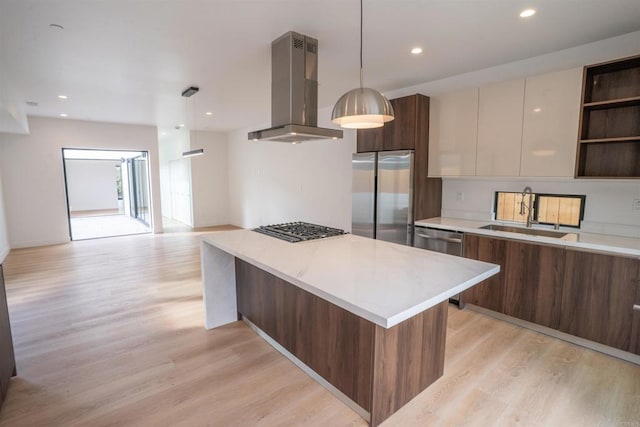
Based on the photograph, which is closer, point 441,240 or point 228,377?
point 228,377

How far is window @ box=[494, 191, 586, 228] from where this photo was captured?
3.18 meters

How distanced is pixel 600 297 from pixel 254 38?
359 cm

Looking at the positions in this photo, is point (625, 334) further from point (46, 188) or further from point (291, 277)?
point (46, 188)

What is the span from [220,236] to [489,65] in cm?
334

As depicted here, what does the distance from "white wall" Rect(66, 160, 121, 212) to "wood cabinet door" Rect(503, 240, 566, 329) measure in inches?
560

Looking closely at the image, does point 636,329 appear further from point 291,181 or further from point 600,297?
point 291,181

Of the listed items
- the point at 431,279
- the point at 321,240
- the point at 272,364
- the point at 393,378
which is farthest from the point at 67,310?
the point at 431,279

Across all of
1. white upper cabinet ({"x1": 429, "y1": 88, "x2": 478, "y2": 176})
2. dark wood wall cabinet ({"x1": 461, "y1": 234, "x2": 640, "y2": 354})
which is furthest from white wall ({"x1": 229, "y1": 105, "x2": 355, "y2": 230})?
dark wood wall cabinet ({"x1": 461, "y1": 234, "x2": 640, "y2": 354})

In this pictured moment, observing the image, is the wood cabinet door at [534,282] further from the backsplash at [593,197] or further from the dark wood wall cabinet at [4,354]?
the dark wood wall cabinet at [4,354]

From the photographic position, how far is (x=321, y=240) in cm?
278

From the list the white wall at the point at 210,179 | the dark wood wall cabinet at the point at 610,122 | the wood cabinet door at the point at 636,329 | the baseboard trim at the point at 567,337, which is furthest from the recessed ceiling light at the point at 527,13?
the white wall at the point at 210,179

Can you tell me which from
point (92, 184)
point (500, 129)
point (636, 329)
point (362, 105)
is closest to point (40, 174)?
point (92, 184)

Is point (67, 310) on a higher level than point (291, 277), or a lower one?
lower

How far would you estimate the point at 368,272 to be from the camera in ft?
6.26
